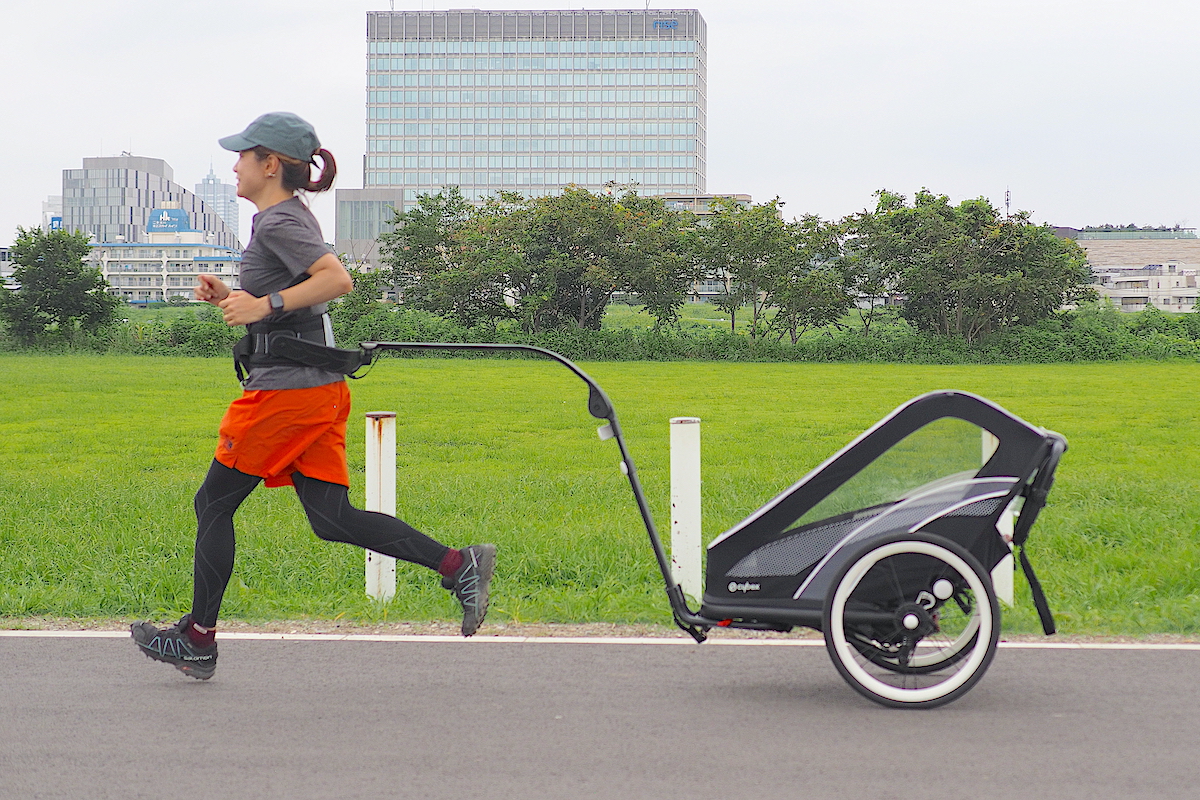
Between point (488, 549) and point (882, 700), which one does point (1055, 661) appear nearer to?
point (882, 700)

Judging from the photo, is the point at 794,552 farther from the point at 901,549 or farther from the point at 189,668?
the point at 189,668

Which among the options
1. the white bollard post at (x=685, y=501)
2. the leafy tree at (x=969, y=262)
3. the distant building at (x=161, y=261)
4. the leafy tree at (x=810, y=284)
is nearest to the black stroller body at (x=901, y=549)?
the white bollard post at (x=685, y=501)

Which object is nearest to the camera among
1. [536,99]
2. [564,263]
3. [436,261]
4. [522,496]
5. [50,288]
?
[522,496]

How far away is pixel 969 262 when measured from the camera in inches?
1603

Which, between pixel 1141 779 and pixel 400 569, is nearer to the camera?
pixel 1141 779

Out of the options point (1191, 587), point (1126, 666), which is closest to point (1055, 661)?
point (1126, 666)

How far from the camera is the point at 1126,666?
4.74 meters

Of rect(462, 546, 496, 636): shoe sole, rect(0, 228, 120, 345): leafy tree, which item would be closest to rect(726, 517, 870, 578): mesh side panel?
rect(462, 546, 496, 636): shoe sole

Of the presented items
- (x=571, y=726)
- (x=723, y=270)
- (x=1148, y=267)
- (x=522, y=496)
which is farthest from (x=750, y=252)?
(x=1148, y=267)

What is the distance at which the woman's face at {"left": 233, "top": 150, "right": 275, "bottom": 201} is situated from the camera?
4422 mm

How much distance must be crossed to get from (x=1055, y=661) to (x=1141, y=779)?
1363 mm

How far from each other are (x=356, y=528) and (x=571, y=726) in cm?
115

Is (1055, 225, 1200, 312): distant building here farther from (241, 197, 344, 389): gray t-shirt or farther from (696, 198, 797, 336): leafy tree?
(241, 197, 344, 389): gray t-shirt

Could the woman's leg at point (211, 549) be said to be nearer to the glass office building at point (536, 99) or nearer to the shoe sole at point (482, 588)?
the shoe sole at point (482, 588)
